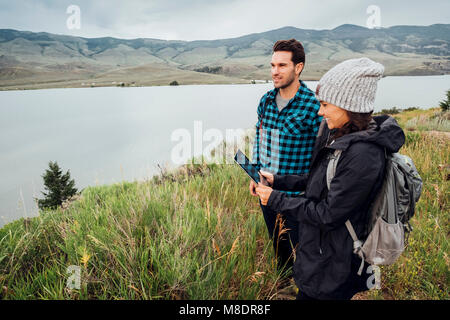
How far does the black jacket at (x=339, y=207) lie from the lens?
1170 millimetres

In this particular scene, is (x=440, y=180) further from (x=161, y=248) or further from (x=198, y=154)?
(x=198, y=154)

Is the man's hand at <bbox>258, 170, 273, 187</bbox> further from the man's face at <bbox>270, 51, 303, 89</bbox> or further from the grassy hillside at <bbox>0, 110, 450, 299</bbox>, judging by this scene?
the man's face at <bbox>270, 51, 303, 89</bbox>

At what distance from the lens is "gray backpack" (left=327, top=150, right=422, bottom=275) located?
1.21 metres

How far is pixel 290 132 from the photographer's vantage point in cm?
234

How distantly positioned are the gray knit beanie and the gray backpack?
267 millimetres

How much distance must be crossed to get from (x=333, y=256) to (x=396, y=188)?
478 mm

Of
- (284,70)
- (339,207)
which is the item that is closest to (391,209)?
(339,207)

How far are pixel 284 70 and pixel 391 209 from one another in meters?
1.61

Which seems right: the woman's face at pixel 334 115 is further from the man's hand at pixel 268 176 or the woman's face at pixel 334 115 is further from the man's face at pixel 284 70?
the man's face at pixel 284 70

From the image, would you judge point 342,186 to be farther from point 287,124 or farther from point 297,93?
point 297,93

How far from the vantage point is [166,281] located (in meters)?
1.86

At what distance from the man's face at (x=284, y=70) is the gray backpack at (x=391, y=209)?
1.30 m

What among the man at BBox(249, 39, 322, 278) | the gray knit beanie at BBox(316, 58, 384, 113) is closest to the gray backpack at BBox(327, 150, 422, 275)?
the gray knit beanie at BBox(316, 58, 384, 113)
